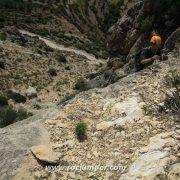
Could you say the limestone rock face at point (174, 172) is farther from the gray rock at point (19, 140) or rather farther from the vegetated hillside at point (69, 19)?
the vegetated hillside at point (69, 19)

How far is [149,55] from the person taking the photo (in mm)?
19828

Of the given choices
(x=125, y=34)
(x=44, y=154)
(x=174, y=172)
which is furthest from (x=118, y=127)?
(x=125, y=34)

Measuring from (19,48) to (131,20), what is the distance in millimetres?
29023

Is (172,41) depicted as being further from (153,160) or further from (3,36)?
(3,36)

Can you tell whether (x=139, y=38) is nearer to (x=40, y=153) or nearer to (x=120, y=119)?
(x=120, y=119)

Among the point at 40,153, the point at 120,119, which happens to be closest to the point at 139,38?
the point at 120,119

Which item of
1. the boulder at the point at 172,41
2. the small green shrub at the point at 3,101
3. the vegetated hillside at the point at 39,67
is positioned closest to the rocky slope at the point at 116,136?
the boulder at the point at 172,41

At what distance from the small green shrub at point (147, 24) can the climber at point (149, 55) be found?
641cm

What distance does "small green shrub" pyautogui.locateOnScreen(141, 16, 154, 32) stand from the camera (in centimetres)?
2628

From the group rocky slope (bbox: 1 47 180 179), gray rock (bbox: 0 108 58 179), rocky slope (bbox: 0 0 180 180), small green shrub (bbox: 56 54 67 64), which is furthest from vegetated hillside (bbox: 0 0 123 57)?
rocky slope (bbox: 1 47 180 179)

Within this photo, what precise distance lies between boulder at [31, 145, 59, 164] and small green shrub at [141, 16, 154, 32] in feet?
42.4

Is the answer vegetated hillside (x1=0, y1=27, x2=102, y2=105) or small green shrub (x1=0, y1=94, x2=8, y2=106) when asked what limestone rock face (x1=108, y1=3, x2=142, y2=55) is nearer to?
vegetated hillside (x1=0, y1=27, x2=102, y2=105)

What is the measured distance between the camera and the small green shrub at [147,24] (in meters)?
26.3

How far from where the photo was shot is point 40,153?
50.9 ft
